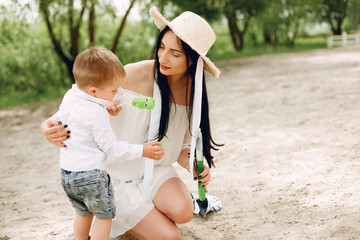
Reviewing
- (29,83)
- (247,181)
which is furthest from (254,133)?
(29,83)

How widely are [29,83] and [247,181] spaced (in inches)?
271

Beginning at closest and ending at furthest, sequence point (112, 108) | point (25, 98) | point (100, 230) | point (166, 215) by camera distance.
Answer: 1. point (100, 230)
2. point (112, 108)
3. point (166, 215)
4. point (25, 98)

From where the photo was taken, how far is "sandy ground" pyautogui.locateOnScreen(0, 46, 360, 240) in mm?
2270

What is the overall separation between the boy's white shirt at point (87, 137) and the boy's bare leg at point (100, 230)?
0.27m

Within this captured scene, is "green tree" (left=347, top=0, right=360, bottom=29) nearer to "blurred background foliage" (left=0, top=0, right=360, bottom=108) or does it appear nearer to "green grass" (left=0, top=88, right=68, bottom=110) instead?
"blurred background foliage" (left=0, top=0, right=360, bottom=108)

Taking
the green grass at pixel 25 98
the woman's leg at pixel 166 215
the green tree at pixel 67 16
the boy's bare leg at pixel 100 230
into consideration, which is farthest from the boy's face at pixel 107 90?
the green grass at pixel 25 98

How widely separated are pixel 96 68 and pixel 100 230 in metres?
0.78

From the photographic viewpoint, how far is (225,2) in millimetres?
10086

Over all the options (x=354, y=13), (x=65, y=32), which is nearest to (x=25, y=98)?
(x=65, y=32)

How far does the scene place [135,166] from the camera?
2.38 metres

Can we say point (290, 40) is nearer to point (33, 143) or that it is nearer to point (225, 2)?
point (225, 2)

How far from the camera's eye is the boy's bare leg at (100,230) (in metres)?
1.89

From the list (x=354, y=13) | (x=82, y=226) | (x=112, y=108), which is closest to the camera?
(x=82, y=226)

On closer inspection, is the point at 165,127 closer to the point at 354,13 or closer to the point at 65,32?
the point at 65,32
